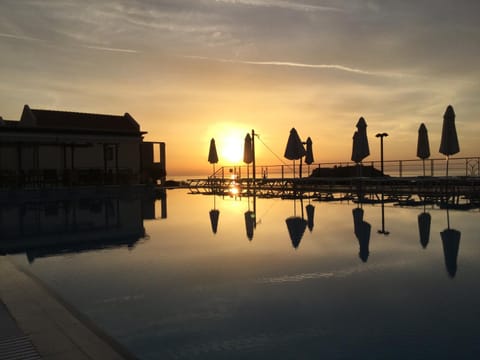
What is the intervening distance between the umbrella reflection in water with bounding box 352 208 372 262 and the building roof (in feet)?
58.9

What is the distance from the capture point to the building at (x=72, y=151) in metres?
18.9

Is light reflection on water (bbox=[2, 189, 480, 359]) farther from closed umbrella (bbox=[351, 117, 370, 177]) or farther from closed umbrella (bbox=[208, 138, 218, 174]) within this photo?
closed umbrella (bbox=[208, 138, 218, 174])

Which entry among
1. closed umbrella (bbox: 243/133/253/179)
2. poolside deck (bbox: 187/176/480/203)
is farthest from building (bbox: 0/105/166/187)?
closed umbrella (bbox: 243/133/253/179)

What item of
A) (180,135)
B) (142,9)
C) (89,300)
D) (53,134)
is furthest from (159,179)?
(89,300)

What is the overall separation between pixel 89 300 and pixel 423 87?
16621 mm

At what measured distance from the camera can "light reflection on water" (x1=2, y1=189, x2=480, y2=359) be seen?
2838 millimetres

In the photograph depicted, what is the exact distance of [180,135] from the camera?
3053 centimetres

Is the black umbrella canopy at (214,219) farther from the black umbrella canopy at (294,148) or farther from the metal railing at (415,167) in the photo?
the metal railing at (415,167)

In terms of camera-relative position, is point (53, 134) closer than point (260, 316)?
No

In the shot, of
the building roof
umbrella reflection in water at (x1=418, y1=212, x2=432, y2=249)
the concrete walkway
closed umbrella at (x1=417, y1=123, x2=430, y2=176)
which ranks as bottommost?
umbrella reflection in water at (x1=418, y1=212, x2=432, y2=249)

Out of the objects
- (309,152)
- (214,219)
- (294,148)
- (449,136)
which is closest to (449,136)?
(449,136)

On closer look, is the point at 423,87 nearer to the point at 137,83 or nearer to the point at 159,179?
the point at 137,83

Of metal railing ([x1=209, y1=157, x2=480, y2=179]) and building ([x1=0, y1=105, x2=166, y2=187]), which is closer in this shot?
metal railing ([x1=209, y1=157, x2=480, y2=179])

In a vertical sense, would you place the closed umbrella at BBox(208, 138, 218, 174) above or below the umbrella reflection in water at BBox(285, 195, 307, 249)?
above
